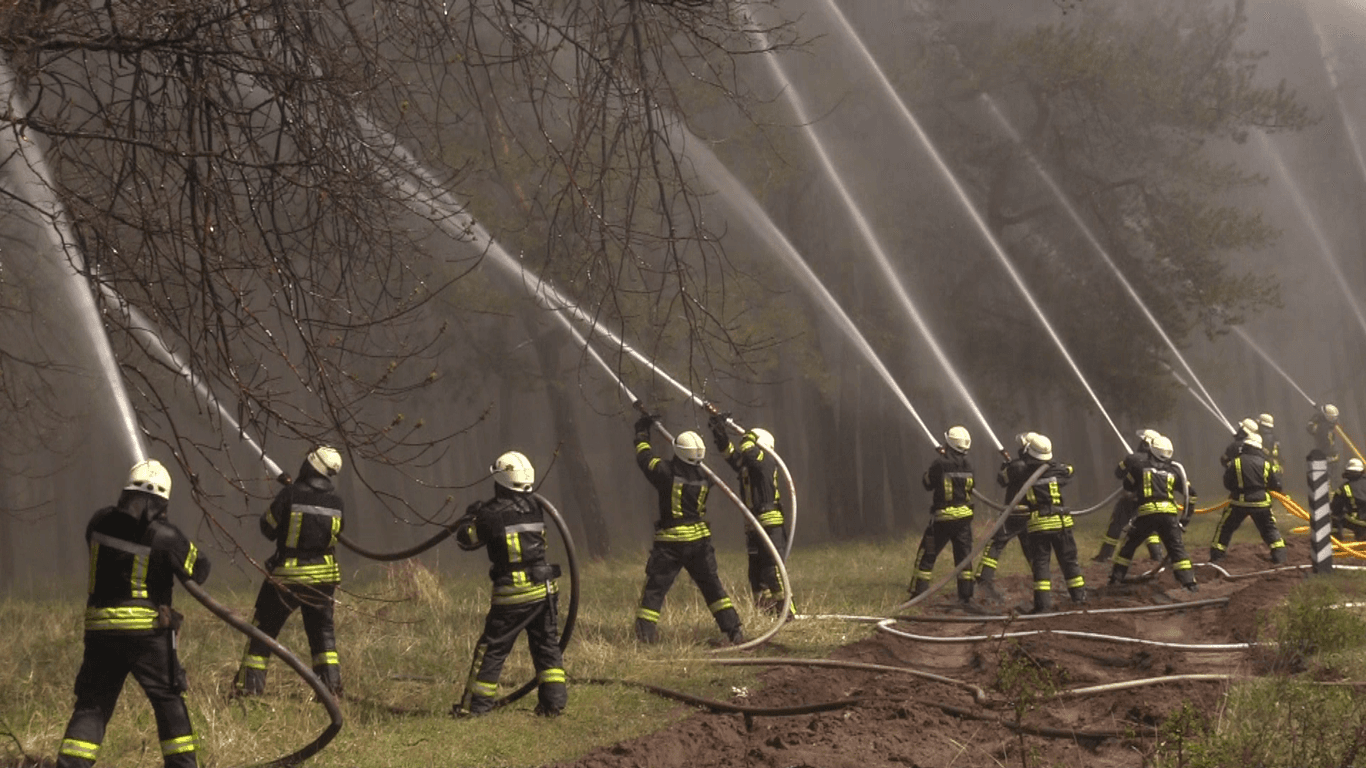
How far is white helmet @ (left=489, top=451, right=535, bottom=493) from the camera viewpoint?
7750 millimetres

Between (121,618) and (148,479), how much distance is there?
69 centimetres

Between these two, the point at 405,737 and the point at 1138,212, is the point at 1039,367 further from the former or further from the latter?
the point at 405,737

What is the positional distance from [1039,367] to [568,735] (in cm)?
1785

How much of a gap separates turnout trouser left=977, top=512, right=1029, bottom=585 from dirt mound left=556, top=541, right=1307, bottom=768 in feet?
5.81

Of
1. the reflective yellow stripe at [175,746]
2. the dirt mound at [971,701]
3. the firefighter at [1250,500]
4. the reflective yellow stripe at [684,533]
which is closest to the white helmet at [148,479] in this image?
the reflective yellow stripe at [175,746]

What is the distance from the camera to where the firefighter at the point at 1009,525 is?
1279cm

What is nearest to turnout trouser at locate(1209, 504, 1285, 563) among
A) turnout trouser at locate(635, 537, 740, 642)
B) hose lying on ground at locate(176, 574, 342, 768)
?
turnout trouser at locate(635, 537, 740, 642)

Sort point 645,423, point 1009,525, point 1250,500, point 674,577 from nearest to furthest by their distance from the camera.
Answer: point 674,577
point 645,423
point 1009,525
point 1250,500

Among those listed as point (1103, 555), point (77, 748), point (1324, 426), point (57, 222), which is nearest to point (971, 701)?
point (77, 748)

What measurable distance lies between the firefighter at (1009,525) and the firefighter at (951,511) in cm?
26

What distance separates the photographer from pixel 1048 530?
40.0 ft

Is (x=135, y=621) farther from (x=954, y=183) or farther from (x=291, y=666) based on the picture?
(x=954, y=183)

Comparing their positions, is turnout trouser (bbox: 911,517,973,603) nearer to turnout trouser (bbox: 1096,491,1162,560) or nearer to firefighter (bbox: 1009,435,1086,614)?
firefighter (bbox: 1009,435,1086,614)

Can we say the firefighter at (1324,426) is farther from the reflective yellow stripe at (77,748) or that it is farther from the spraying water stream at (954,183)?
the reflective yellow stripe at (77,748)
